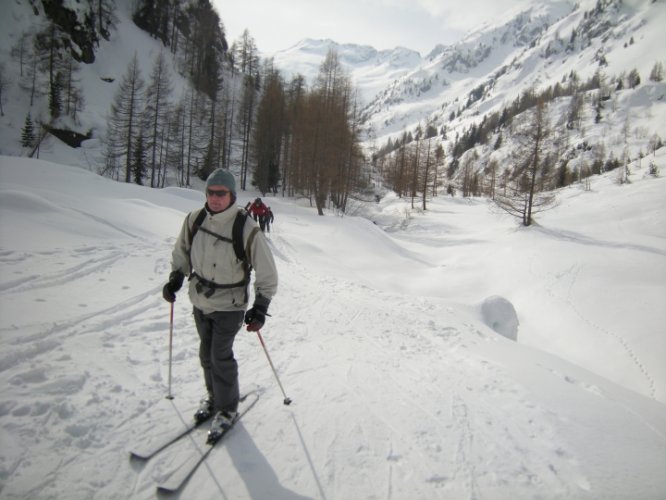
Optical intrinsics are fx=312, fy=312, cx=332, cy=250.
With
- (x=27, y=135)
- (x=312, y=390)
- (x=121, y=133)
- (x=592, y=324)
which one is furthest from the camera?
(x=121, y=133)

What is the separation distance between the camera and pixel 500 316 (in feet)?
27.9

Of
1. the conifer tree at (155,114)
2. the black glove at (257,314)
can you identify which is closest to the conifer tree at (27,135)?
the conifer tree at (155,114)

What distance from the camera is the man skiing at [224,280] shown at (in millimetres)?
2814

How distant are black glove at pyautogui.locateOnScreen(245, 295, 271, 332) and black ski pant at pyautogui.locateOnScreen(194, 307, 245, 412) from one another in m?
0.16

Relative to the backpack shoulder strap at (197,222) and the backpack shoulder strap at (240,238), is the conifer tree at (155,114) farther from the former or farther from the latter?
the backpack shoulder strap at (240,238)

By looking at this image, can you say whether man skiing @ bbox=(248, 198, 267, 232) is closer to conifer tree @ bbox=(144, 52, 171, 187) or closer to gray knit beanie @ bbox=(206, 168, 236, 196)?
gray knit beanie @ bbox=(206, 168, 236, 196)

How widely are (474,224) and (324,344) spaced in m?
25.7

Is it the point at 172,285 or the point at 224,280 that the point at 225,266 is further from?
the point at 172,285

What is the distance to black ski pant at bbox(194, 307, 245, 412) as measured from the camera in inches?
114

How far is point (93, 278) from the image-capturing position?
5957 millimetres

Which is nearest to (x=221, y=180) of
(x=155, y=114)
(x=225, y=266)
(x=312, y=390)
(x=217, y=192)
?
(x=217, y=192)

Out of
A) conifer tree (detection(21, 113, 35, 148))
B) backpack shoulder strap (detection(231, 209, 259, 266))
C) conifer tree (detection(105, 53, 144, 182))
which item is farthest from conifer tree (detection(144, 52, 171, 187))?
backpack shoulder strap (detection(231, 209, 259, 266))

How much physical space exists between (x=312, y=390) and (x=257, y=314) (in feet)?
5.20

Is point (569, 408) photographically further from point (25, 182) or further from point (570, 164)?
point (570, 164)
